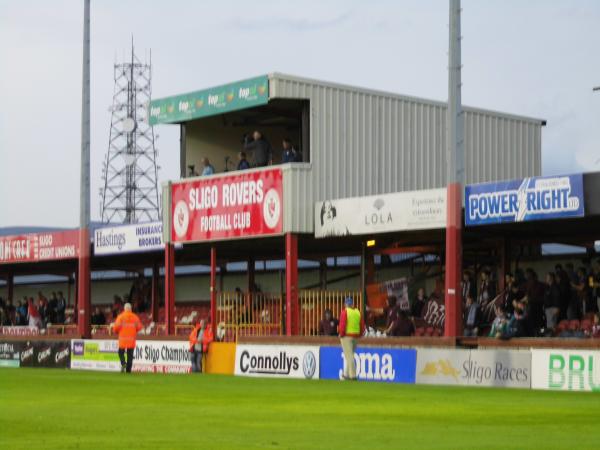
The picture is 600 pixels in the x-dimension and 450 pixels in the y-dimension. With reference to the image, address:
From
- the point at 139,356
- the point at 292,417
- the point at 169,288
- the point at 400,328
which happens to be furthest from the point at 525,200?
the point at 139,356

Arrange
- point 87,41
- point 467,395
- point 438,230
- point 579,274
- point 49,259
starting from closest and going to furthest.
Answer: point 467,395 < point 579,274 < point 438,230 < point 87,41 < point 49,259

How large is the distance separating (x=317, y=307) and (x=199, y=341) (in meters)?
3.29

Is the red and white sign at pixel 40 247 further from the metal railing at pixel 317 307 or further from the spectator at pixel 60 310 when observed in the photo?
the metal railing at pixel 317 307

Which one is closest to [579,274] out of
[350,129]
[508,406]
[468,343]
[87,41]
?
[468,343]

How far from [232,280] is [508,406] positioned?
108 ft

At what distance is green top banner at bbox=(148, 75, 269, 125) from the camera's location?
3703 cm

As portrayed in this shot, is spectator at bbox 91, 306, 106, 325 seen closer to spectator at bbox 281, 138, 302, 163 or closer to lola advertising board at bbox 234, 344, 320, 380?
lola advertising board at bbox 234, 344, 320, 380

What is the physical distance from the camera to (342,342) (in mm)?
30922

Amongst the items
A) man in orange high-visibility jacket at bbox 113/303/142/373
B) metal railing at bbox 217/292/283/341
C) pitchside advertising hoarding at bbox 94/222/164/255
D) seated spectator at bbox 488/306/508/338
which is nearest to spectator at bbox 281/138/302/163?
metal railing at bbox 217/292/283/341

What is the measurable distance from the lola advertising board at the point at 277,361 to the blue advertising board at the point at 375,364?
0.38 meters

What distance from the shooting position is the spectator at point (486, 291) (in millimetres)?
35000

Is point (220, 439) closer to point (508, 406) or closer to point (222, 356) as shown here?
point (508, 406)

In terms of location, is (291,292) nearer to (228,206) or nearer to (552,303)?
(228,206)

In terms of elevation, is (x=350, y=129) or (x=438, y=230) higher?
(x=350, y=129)
